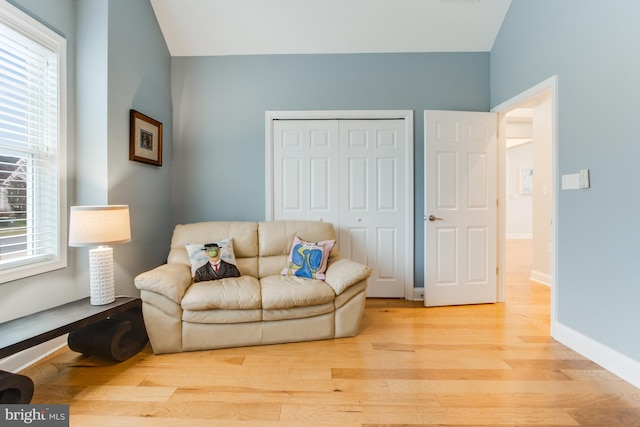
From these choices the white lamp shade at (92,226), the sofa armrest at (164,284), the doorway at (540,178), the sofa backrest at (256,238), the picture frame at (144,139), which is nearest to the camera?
the white lamp shade at (92,226)

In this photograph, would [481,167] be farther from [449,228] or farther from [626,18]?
[626,18]

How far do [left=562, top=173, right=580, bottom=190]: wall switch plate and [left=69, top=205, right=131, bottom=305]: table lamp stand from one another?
333 centimetres

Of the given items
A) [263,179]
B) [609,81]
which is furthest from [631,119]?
[263,179]

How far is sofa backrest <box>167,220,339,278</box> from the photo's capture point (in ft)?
8.89

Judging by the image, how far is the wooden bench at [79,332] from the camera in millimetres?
1375

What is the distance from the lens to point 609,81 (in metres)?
1.92

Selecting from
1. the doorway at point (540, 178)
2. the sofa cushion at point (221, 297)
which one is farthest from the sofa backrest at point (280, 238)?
the doorway at point (540, 178)

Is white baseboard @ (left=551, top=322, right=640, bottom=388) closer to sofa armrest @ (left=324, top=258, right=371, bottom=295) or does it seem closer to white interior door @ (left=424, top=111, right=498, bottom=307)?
white interior door @ (left=424, top=111, right=498, bottom=307)

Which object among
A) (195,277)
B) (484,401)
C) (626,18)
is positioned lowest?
(484,401)

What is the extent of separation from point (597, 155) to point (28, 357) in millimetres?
4123

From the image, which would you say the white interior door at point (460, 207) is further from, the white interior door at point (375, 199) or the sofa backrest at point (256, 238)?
the sofa backrest at point (256, 238)

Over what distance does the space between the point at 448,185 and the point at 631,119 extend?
1.42 metres

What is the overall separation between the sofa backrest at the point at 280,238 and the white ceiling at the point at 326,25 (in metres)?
1.93

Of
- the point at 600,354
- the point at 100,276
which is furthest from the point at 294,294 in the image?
the point at 600,354
